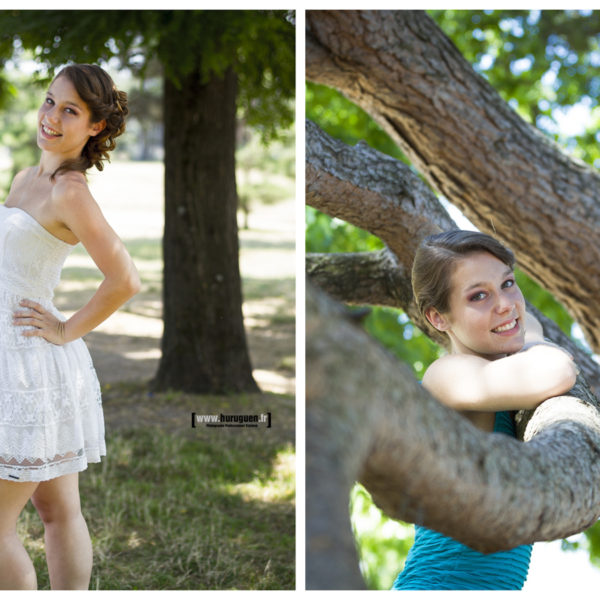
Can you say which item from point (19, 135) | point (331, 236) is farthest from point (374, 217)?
point (19, 135)

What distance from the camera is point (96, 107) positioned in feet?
4.43

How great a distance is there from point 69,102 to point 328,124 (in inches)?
123

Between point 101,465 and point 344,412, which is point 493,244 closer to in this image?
point 344,412

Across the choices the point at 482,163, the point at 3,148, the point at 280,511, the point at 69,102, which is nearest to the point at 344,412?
the point at 69,102

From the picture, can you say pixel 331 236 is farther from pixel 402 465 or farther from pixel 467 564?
pixel 402 465

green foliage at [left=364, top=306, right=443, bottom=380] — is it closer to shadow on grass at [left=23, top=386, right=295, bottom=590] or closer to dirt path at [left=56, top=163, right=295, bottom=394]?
dirt path at [left=56, top=163, right=295, bottom=394]

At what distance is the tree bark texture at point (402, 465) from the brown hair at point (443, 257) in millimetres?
395

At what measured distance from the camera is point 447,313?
1.25 m

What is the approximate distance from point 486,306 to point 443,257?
0.10 meters

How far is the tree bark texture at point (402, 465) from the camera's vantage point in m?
0.67

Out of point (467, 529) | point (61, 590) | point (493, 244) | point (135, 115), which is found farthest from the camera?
point (135, 115)

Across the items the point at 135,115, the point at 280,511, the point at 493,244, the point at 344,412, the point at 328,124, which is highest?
the point at 135,115
